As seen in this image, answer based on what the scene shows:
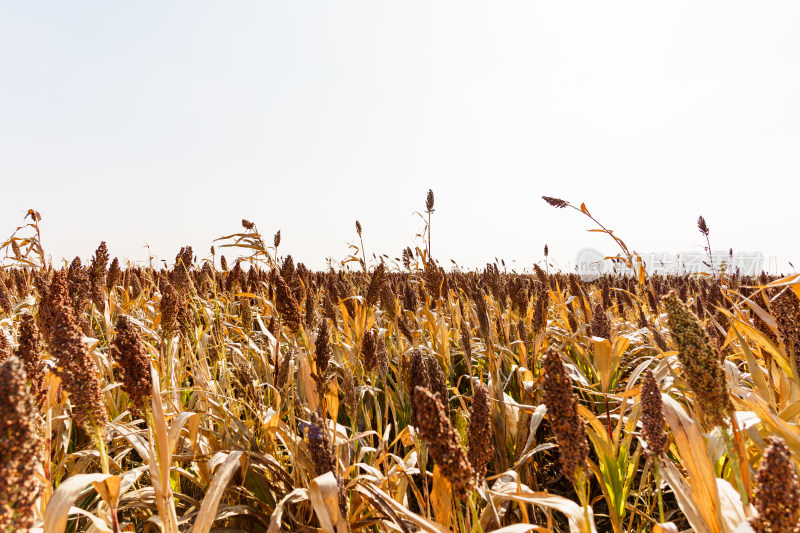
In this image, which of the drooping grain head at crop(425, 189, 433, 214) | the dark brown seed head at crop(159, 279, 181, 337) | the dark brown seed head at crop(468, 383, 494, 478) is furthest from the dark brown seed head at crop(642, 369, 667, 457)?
the drooping grain head at crop(425, 189, 433, 214)

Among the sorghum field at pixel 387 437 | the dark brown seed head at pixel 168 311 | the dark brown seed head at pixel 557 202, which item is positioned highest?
the dark brown seed head at pixel 557 202

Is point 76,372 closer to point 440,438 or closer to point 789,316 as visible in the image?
point 440,438

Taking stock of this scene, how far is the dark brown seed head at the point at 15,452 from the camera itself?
620 mm

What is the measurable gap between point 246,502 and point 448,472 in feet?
5.58

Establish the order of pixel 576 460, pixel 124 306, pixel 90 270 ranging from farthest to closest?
1. pixel 124 306
2. pixel 90 270
3. pixel 576 460

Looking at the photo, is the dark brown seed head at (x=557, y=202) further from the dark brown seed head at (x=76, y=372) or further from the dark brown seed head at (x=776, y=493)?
the dark brown seed head at (x=76, y=372)

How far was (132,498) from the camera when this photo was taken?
186 cm

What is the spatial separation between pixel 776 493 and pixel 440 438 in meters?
0.52

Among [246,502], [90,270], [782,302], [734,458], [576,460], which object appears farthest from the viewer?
[90,270]

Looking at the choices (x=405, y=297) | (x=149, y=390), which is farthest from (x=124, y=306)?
(x=149, y=390)

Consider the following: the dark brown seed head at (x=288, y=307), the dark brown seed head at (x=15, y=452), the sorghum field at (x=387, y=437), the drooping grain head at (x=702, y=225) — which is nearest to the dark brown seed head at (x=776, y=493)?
the sorghum field at (x=387, y=437)

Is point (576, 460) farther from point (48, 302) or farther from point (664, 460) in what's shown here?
point (48, 302)

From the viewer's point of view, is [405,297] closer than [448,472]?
No

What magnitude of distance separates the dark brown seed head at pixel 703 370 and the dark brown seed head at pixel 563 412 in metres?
0.23
